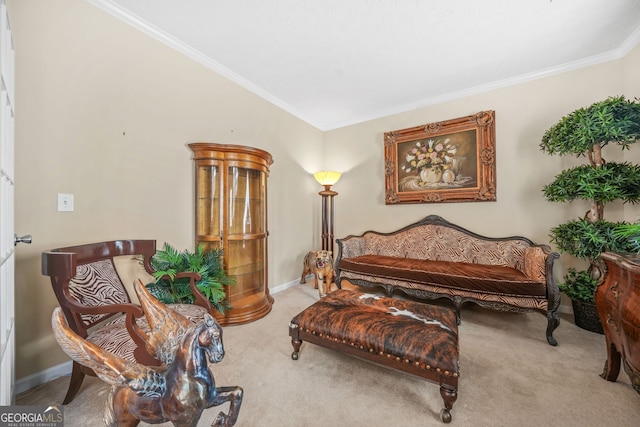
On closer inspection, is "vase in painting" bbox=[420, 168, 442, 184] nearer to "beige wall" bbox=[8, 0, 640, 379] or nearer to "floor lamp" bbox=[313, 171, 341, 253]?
"beige wall" bbox=[8, 0, 640, 379]

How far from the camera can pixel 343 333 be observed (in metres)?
1.49

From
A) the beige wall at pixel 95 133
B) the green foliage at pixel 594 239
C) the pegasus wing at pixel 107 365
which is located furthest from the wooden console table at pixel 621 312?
the beige wall at pixel 95 133

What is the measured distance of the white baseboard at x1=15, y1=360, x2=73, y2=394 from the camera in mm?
1405

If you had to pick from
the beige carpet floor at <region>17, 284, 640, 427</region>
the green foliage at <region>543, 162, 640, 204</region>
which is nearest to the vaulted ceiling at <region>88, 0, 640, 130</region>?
the green foliage at <region>543, 162, 640, 204</region>

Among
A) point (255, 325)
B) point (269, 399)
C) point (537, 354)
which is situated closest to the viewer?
point (269, 399)

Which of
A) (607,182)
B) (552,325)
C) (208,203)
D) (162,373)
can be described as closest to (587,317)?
(552,325)

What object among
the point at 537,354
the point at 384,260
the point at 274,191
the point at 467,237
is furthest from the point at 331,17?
the point at 537,354

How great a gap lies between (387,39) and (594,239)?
247 centimetres

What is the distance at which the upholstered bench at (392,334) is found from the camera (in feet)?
4.00

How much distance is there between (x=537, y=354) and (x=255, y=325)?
2.37 m

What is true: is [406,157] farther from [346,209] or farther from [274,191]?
[274,191]

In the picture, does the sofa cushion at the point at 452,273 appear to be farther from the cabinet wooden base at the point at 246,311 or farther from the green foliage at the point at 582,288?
the cabinet wooden base at the point at 246,311

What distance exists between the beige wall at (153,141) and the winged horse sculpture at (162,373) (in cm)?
133

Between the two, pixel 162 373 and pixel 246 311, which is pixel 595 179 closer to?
pixel 162 373
